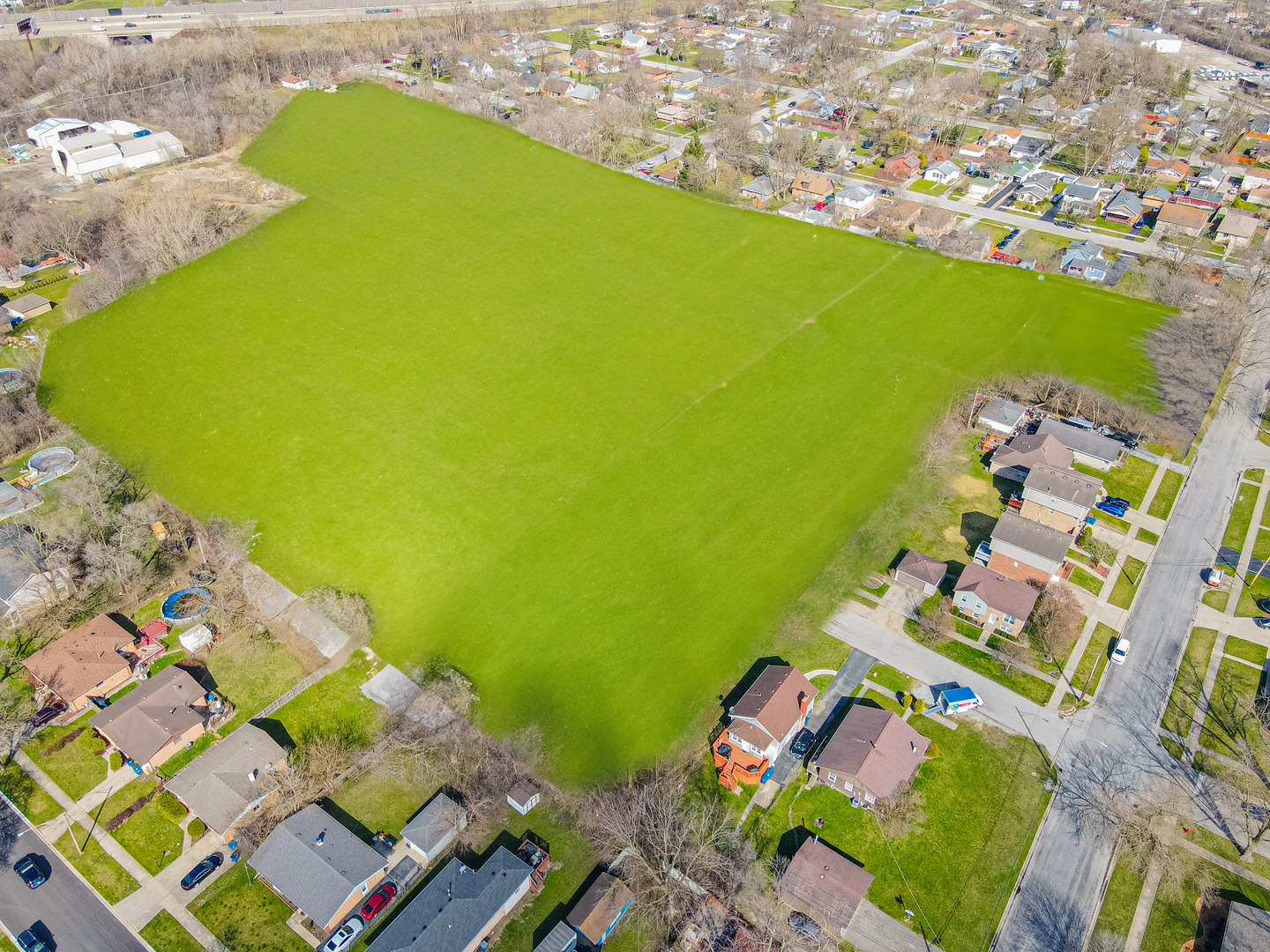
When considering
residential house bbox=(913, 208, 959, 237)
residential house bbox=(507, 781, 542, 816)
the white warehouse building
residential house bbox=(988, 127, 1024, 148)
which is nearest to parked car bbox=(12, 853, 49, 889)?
residential house bbox=(507, 781, 542, 816)

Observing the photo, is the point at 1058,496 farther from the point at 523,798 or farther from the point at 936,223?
the point at 936,223

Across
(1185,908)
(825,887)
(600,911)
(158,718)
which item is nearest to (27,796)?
(158,718)

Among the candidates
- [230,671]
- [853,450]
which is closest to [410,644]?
[230,671]

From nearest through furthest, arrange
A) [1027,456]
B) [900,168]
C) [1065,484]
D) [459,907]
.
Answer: [459,907], [1065,484], [1027,456], [900,168]

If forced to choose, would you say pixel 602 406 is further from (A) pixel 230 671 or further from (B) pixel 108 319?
(B) pixel 108 319

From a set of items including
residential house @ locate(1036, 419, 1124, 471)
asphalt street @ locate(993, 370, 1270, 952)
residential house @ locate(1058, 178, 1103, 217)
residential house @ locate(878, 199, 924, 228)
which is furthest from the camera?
residential house @ locate(1058, 178, 1103, 217)

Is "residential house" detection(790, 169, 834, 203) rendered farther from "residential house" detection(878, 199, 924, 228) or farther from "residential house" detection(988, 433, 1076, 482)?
"residential house" detection(988, 433, 1076, 482)
